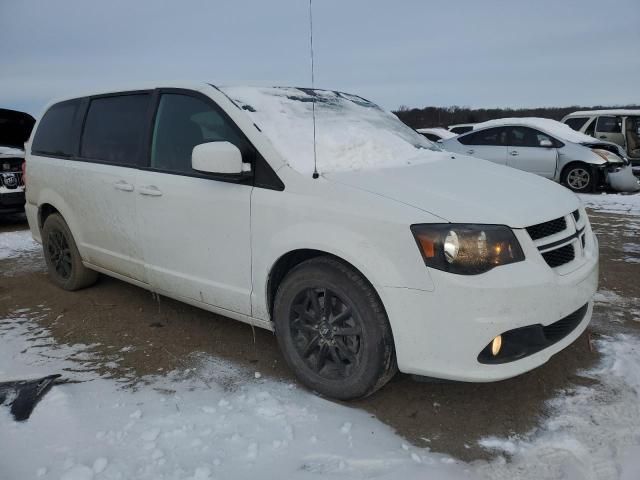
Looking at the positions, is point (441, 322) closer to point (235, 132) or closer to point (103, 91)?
point (235, 132)

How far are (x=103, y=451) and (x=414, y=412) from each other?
149 centimetres

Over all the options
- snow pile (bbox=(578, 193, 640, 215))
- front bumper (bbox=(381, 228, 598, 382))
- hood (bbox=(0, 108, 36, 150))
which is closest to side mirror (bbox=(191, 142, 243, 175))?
front bumper (bbox=(381, 228, 598, 382))

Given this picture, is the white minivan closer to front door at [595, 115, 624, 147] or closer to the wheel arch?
the wheel arch

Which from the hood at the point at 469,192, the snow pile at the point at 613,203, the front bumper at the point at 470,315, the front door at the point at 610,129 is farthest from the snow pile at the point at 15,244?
the front door at the point at 610,129

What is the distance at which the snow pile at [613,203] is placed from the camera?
8281 millimetres

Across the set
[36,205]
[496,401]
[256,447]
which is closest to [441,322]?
[496,401]

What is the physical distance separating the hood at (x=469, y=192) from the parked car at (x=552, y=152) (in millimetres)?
8044

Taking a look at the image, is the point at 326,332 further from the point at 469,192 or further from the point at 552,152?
the point at 552,152

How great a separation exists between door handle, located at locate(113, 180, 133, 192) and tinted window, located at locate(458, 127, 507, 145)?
9.05 meters

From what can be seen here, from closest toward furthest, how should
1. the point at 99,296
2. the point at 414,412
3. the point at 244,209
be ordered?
the point at 414,412 < the point at 244,209 < the point at 99,296

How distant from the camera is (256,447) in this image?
2322 mm

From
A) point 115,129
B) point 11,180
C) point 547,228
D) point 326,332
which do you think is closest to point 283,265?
point 326,332

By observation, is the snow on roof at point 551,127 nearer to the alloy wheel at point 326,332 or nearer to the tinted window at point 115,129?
the tinted window at point 115,129

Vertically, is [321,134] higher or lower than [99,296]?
higher
